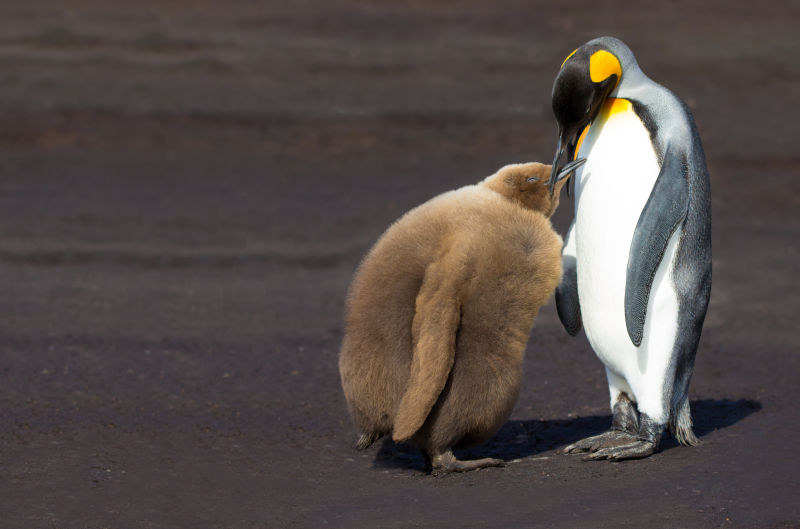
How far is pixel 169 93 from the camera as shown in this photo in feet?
32.7

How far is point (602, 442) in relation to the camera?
3.86m

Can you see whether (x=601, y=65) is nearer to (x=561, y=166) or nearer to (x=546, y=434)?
(x=561, y=166)

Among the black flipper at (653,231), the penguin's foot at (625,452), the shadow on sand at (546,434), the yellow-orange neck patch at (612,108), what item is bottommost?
the shadow on sand at (546,434)

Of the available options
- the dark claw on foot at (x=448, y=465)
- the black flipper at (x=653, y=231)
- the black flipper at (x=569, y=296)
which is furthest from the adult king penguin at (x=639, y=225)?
the dark claw on foot at (x=448, y=465)

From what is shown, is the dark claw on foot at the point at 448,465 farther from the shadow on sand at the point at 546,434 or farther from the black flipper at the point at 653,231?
the black flipper at the point at 653,231

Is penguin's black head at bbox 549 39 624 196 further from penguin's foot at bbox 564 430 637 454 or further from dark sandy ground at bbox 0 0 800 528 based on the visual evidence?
dark sandy ground at bbox 0 0 800 528

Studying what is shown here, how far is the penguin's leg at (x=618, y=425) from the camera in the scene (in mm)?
3855

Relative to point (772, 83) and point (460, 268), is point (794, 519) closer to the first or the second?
point (460, 268)

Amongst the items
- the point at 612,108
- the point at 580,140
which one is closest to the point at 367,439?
the point at 580,140

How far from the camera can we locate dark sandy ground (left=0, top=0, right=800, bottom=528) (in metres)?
3.57

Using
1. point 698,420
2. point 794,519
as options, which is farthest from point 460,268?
point 698,420

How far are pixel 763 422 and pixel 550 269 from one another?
1.30m

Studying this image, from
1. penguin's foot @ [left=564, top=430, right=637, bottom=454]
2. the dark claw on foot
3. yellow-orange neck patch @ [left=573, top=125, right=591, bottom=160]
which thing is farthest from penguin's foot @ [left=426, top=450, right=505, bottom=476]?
yellow-orange neck patch @ [left=573, top=125, right=591, bottom=160]

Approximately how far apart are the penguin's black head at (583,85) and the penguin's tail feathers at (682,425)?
0.88m
